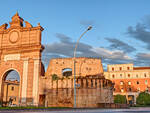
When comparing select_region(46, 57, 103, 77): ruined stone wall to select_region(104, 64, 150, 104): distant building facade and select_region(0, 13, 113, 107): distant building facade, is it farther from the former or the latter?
select_region(104, 64, 150, 104): distant building facade

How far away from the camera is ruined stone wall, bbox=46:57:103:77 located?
4247 centimetres

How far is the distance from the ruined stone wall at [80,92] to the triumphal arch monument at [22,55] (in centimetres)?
305

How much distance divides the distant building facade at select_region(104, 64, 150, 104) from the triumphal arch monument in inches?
1462

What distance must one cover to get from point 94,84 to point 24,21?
1983 centimetres

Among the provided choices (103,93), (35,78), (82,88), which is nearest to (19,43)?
(35,78)

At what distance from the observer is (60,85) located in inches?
1512

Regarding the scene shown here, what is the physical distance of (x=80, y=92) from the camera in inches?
1464

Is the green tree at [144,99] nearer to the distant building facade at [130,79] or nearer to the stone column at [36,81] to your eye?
the distant building facade at [130,79]

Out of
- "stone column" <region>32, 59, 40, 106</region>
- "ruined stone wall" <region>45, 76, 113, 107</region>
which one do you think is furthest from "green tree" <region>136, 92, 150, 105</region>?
"stone column" <region>32, 59, 40, 106</region>

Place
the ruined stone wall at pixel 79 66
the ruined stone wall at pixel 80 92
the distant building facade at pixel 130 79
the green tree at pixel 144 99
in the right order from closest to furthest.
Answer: the ruined stone wall at pixel 80 92 → the ruined stone wall at pixel 79 66 → the green tree at pixel 144 99 → the distant building facade at pixel 130 79

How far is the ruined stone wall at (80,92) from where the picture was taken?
36.9 meters

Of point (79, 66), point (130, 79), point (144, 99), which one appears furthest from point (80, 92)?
point (130, 79)

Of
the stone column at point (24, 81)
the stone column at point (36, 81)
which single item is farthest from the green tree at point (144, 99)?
the stone column at point (24, 81)

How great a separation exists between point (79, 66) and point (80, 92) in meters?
7.01
